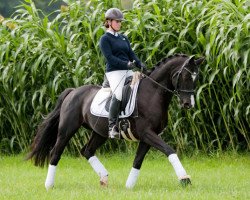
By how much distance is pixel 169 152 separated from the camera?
8.04 metres

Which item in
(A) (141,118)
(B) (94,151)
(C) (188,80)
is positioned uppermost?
(C) (188,80)

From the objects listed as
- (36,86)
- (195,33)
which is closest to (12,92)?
(36,86)

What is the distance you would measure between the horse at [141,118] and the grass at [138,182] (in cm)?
33

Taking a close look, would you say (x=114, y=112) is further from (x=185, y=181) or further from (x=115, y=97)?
(x=185, y=181)

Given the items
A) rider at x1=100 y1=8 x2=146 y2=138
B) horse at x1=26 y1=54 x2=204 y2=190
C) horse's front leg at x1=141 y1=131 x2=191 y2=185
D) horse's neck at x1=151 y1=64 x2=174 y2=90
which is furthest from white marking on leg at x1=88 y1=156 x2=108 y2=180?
horse's neck at x1=151 y1=64 x2=174 y2=90

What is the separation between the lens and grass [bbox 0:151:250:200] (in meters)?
7.77

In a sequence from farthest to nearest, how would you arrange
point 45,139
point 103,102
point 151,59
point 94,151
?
point 151,59 < point 45,139 < point 94,151 < point 103,102

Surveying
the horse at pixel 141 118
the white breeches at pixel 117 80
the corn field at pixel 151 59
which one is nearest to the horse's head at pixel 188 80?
the horse at pixel 141 118

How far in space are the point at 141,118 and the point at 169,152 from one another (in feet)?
1.94

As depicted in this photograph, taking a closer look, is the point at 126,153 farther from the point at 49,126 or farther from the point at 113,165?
the point at 49,126

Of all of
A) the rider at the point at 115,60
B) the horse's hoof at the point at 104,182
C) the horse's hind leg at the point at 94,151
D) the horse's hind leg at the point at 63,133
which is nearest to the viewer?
the rider at the point at 115,60

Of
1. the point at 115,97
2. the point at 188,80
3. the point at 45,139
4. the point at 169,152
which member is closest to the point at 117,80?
the point at 115,97

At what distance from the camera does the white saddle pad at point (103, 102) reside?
334 inches

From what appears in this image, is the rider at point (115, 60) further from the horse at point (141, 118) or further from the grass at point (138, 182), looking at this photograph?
the grass at point (138, 182)
